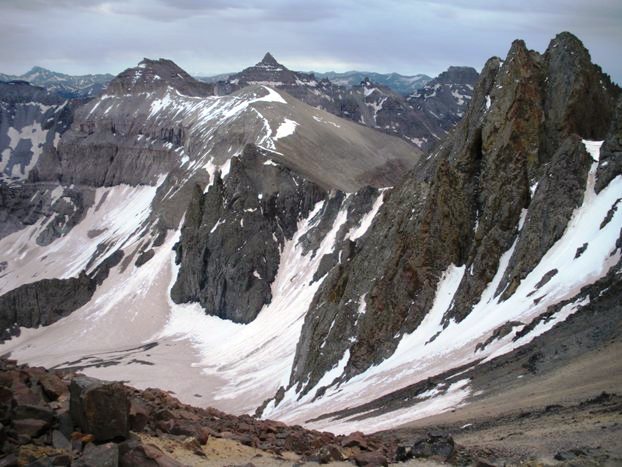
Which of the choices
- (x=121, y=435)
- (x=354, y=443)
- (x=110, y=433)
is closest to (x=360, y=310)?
(x=354, y=443)

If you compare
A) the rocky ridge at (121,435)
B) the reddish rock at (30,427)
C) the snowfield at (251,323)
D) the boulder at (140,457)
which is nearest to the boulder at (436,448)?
the rocky ridge at (121,435)

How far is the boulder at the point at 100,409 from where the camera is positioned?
13484 millimetres

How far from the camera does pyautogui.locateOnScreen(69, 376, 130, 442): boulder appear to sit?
44.2 feet

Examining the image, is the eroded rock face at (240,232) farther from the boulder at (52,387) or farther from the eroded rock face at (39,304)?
the boulder at (52,387)

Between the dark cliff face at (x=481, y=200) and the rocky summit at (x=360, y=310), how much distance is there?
18 centimetres

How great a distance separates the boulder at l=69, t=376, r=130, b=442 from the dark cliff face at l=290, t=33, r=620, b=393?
34.1m

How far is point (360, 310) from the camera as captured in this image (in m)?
53.6

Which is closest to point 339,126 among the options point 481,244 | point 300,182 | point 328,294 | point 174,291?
point 300,182

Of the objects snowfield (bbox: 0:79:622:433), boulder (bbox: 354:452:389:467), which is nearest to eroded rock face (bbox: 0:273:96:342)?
snowfield (bbox: 0:79:622:433)

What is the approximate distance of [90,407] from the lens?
13492 mm

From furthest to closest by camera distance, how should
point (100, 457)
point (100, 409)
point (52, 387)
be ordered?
1. point (52, 387)
2. point (100, 409)
3. point (100, 457)

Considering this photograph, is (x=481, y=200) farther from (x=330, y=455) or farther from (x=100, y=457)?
(x=100, y=457)

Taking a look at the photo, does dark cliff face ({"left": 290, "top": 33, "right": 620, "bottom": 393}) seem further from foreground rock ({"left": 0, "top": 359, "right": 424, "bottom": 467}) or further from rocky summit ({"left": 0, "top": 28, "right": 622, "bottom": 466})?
foreground rock ({"left": 0, "top": 359, "right": 424, "bottom": 467})

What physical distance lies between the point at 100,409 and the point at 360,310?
135 ft
